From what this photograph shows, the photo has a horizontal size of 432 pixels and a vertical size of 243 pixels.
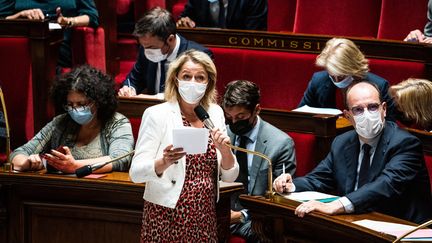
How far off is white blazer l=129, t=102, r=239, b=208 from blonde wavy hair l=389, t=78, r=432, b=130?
21.2 inches

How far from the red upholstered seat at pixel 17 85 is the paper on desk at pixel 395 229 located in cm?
114

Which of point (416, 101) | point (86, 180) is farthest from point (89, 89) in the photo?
point (416, 101)

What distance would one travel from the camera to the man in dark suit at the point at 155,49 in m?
2.32

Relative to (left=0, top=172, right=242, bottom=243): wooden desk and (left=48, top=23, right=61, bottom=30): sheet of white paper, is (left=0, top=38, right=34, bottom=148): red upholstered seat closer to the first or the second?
(left=48, top=23, right=61, bottom=30): sheet of white paper

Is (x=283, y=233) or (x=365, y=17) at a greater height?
(x=365, y=17)

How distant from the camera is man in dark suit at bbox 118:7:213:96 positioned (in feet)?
7.63

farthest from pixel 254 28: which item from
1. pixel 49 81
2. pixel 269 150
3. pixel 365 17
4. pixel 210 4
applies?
pixel 269 150

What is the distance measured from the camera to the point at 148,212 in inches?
62.5

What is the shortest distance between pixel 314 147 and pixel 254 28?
71 cm

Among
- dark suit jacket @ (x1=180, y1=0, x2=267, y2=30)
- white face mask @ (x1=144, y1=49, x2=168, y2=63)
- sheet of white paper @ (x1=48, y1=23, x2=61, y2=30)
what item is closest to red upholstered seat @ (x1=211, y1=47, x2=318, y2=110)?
dark suit jacket @ (x1=180, y1=0, x2=267, y2=30)

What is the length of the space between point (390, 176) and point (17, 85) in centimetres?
115

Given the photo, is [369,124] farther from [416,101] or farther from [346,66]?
[346,66]

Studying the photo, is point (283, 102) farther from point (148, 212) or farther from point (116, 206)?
point (148, 212)

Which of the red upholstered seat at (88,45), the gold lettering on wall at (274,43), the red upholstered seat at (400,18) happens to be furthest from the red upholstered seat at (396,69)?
the red upholstered seat at (88,45)
